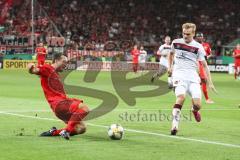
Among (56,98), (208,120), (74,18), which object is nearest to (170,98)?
(208,120)

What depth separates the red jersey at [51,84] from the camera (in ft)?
40.7

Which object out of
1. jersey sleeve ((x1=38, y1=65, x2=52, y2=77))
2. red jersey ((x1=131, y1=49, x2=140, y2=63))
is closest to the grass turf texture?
jersey sleeve ((x1=38, y1=65, x2=52, y2=77))

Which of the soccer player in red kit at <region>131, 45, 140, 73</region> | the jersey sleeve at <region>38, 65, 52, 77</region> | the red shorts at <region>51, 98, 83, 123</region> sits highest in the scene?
the jersey sleeve at <region>38, 65, 52, 77</region>

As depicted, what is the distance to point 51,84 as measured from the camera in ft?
41.3

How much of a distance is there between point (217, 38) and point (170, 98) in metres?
40.6

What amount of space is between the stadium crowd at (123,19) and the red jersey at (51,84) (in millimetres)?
41181

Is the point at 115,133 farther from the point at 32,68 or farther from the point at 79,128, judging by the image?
the point at 32,68

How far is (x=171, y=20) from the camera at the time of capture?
6619 centimetres

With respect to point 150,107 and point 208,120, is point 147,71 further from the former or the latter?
point 208,120

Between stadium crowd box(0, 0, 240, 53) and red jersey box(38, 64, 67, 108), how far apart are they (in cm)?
4118

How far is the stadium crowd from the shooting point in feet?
183

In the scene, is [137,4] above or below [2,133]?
above

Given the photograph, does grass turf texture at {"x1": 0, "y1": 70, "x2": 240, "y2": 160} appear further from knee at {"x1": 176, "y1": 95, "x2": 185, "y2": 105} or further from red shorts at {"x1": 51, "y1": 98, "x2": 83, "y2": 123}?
knee at {"x1": 176, "y1": 95, "x2": 185, "y2": 105}

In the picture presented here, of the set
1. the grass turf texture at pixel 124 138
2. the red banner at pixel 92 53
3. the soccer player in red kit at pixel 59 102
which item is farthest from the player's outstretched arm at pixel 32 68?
the red banner at pixel 92 53
